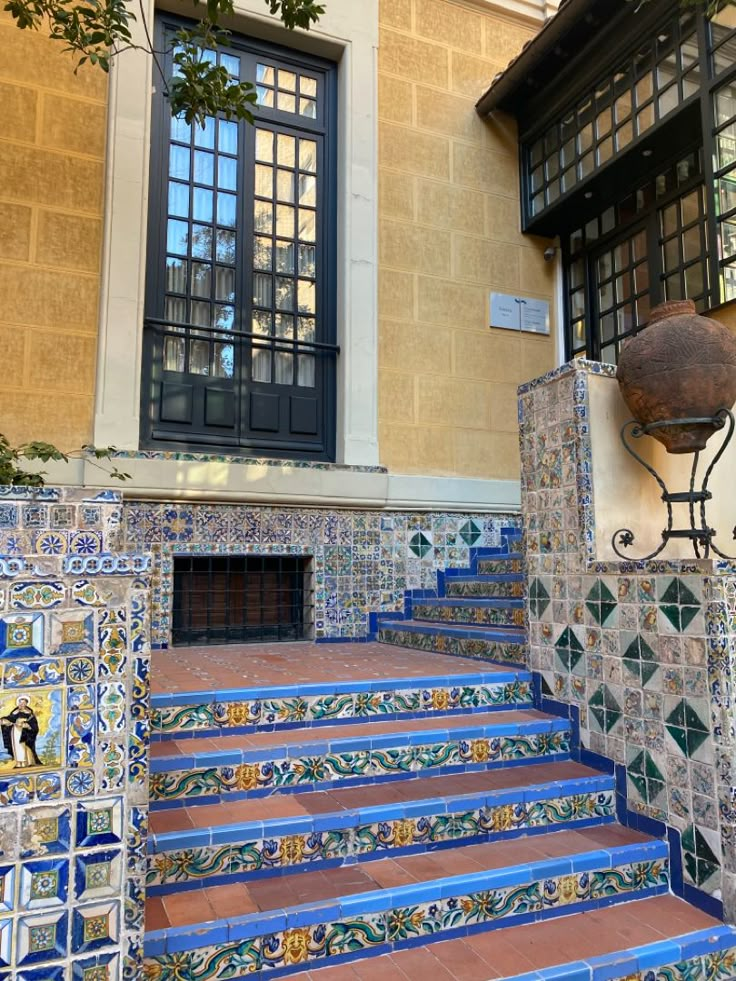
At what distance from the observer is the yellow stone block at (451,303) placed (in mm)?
6254

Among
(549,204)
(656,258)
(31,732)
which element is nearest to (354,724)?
(31,732)

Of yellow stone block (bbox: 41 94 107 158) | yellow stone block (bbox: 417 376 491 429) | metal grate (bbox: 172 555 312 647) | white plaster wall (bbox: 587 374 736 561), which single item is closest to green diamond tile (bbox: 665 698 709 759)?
white plaster wall (bbox: 587 374 736 561)

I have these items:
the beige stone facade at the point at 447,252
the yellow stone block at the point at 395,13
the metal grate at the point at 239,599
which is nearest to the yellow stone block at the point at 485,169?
the beige stone facade at the point at 447,252

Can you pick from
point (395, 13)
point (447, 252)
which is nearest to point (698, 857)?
point (447, 252)

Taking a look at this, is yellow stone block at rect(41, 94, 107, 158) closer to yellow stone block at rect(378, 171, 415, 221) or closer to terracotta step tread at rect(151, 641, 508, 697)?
yellow stone block at rect(378, 171, 415, 221)

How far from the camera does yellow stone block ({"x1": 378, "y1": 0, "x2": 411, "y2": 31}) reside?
6.38 meters

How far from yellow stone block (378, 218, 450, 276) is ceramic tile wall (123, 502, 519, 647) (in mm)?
2126

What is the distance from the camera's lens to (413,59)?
6.45m

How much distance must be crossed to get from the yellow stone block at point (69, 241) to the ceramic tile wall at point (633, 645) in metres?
3.32

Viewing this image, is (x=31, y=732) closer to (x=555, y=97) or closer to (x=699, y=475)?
(x=699, y=475)

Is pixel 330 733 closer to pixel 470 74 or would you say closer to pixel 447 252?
pixel 447 252

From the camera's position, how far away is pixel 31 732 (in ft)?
5.65

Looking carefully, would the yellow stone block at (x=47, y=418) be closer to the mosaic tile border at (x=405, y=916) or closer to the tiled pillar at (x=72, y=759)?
the tiled pillar at (x=72, y=759)

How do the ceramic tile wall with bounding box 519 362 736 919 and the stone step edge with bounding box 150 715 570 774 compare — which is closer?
the ceramic tile wall with bounding box 519 362 736 919
